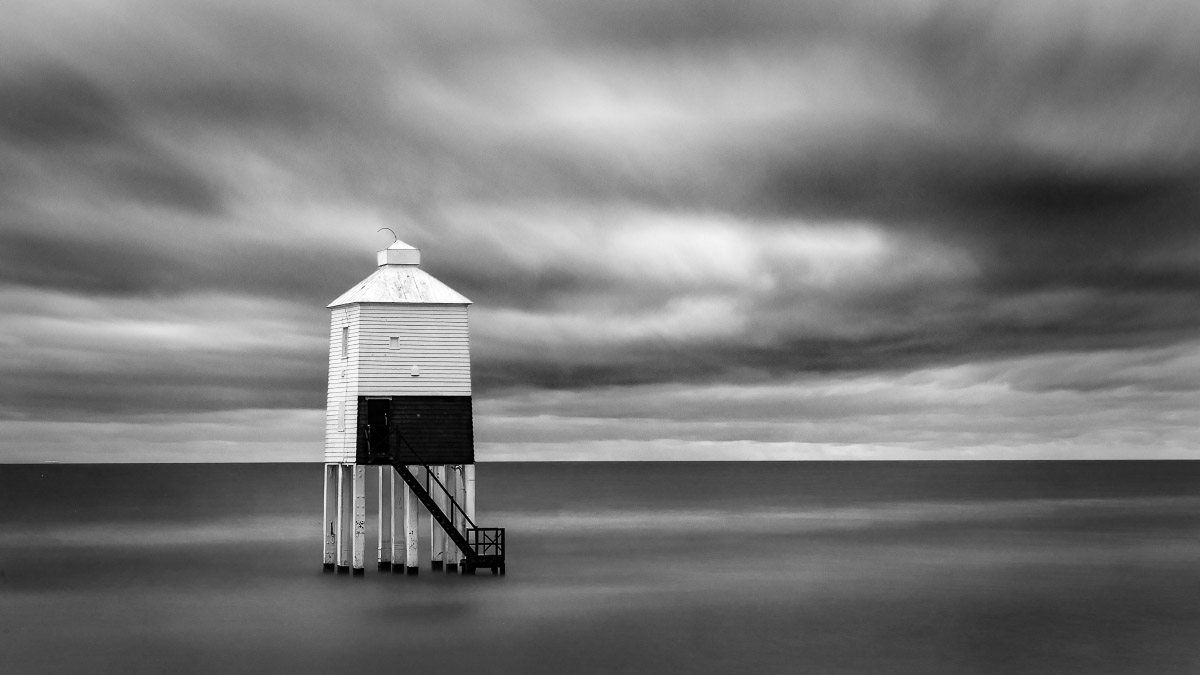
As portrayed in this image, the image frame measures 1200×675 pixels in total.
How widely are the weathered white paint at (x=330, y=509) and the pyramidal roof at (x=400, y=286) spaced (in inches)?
205

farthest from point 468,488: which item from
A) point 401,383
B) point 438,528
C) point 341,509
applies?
point 341,509

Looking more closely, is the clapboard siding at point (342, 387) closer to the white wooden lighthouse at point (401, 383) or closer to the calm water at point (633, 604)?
the white wooden lighthouse at point (401, 383)

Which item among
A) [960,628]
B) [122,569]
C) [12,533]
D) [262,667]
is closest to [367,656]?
[262,667]

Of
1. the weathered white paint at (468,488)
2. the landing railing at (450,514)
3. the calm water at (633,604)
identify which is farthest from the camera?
the weathered white paint at (468,488)

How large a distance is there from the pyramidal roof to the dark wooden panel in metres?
2.74

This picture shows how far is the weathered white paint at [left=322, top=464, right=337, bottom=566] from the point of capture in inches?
1614

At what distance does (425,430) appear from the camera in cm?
3866

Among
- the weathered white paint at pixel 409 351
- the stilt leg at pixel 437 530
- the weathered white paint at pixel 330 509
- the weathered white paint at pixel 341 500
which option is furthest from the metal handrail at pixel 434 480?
the weathered white paint at pixel 330 509

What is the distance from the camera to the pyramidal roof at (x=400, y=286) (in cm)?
3869

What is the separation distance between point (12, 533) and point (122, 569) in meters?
26.6

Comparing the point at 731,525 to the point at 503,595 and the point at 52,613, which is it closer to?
the point at 503,595

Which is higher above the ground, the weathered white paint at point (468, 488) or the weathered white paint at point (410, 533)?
the weathered white paint at point (468, 488)

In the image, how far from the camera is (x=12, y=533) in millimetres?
74125

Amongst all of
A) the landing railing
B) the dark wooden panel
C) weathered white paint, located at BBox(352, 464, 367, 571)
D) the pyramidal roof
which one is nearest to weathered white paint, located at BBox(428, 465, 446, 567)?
the landing railing
